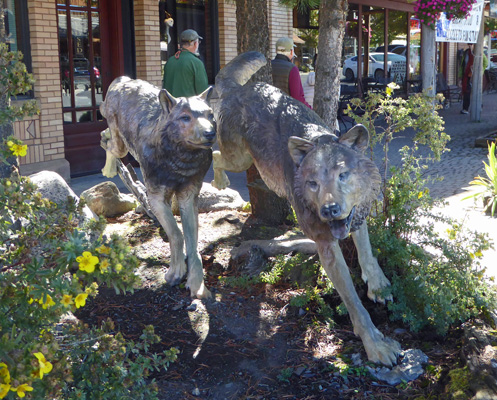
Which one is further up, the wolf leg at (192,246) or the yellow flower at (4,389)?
the yellow flower at (4,389)

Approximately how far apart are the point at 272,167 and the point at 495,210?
452 centimetres

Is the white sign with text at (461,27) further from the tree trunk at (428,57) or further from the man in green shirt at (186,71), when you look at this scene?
the man in green shirt at (186,71)

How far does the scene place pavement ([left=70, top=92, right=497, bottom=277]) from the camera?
7091 millimetres

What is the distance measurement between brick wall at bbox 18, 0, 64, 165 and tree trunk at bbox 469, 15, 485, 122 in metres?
11.3

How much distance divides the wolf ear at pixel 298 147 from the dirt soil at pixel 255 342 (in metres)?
1.33

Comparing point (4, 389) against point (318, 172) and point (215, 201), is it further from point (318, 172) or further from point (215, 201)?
point (215, 201)

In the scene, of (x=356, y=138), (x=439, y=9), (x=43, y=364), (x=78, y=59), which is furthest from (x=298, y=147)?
(x=439, y=9)

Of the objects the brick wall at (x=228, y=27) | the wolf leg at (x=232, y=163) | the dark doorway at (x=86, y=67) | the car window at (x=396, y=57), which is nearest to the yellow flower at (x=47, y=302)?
the wolf leg at (x=232, y=163)

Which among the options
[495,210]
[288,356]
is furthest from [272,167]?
[495,210]

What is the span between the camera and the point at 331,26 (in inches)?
244

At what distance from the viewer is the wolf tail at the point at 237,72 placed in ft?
17.7

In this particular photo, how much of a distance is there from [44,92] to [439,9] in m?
7.82

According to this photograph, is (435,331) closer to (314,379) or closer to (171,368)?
(314,379)

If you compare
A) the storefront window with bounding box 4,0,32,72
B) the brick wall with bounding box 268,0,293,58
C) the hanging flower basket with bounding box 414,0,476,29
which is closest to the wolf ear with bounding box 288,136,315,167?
the storefront window with bounding box 4,0,32,72
